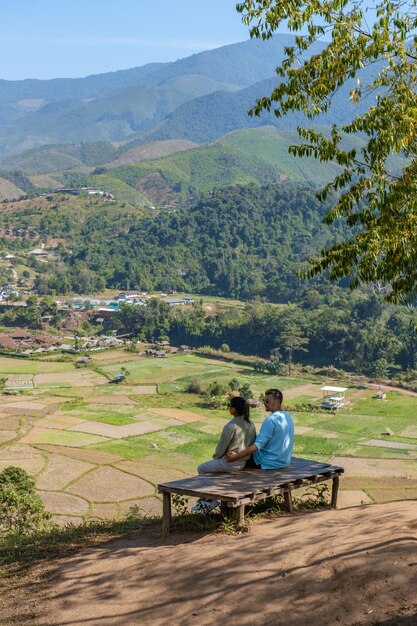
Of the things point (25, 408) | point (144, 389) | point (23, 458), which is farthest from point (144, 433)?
point (144, 389)

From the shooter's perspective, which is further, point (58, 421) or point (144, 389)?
point (144, 389)

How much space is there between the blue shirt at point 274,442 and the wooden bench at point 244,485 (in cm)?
12

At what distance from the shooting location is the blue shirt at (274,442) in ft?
30.9

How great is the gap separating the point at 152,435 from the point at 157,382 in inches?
764

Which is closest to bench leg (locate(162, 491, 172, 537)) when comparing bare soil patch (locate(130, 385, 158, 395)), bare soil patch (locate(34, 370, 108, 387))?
bare soil patch (locate(130, 385, 158, 395))

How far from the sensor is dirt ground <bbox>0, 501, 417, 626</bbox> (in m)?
6.46

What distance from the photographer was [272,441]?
9547mm

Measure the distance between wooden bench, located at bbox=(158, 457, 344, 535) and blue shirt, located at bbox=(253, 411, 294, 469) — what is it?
0.12 meters

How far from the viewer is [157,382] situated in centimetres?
6291

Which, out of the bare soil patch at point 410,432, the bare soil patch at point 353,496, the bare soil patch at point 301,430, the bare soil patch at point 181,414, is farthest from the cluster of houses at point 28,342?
the bare soil patch at point 353,496

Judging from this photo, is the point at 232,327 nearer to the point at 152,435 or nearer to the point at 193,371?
the point at 193,371

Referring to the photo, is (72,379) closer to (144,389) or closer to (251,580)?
(144,389)

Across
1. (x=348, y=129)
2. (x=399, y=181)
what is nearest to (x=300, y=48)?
(x=348, y=129)

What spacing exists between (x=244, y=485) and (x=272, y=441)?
842 millimetres
